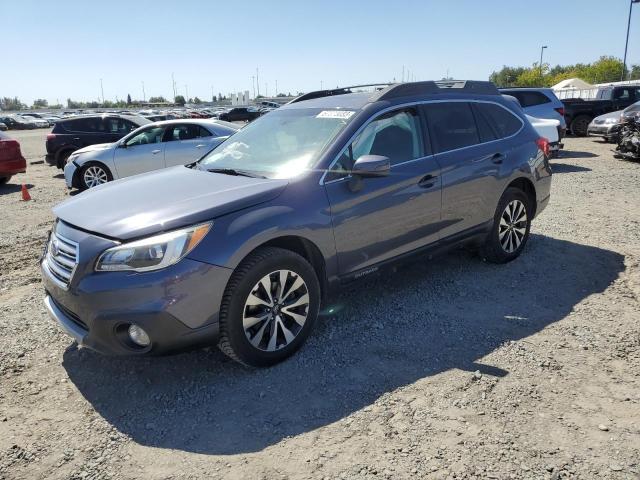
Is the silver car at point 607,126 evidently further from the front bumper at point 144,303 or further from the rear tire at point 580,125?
the front bumper at point 144,303

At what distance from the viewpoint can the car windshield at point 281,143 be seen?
392cm

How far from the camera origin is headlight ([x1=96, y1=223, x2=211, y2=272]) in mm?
3025

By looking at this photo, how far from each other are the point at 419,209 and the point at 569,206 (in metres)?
4.75

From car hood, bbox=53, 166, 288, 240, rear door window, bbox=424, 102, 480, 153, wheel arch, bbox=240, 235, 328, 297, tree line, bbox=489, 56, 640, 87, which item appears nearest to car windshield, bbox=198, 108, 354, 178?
car hood, bbox=53, 166, 288, 240

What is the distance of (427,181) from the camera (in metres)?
4.39

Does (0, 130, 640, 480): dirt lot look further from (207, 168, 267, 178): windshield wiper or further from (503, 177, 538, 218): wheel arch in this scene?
(207, 168, 267, 178): windshield wiper

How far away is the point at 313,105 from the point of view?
15.1 feet

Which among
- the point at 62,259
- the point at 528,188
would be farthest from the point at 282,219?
the point at 528,188

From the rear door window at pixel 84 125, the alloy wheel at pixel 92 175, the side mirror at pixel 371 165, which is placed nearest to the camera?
the side mirror at pixel 371 165

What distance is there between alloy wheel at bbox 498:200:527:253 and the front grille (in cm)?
397

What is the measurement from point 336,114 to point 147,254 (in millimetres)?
1962

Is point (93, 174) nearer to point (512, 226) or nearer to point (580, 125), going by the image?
point (512, 226)

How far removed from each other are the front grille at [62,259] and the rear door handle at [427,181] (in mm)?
2677

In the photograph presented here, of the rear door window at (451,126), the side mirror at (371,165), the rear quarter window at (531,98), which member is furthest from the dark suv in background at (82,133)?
the side mirror at (371,165)
